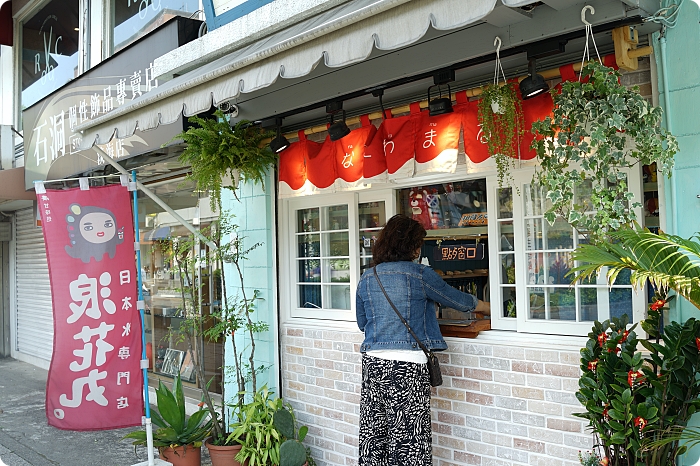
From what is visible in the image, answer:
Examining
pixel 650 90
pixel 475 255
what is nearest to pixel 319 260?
pixel 475 255

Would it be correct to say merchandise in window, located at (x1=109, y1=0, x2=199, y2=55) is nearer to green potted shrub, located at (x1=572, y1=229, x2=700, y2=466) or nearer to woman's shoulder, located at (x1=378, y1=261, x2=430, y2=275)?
woman's shoulder, located at (x1=378, y1=261, x2=430, y2=275)

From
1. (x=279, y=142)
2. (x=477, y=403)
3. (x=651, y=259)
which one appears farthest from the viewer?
(x=279, y=142)

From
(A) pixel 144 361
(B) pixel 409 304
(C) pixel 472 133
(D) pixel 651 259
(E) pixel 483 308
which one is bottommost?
(A) pixel 144 361

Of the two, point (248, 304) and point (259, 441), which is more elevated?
point (248, 304)

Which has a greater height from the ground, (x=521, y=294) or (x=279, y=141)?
→ (x=279, y=141)

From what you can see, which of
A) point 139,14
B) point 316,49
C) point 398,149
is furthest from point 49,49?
point 316,49

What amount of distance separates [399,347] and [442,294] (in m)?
0.49

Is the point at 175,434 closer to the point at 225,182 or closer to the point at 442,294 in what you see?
the point at 225,182

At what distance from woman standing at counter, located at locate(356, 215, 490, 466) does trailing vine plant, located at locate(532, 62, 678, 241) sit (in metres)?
1.30

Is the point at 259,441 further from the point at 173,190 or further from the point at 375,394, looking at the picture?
the point at 173,190

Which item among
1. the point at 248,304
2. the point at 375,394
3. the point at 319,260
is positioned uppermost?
the point at 319,260

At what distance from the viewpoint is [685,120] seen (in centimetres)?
348

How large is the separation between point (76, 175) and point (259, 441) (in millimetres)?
5796

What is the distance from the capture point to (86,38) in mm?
10789
